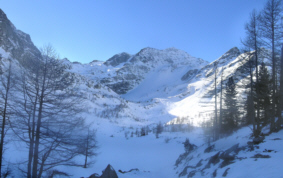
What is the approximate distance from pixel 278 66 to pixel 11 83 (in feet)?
58.2

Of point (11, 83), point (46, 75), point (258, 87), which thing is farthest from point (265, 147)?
point (11, 83)

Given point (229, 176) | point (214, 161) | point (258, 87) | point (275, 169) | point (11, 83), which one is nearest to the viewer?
point (275, 169)

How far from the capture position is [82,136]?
27.2 feet

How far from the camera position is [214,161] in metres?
12.2

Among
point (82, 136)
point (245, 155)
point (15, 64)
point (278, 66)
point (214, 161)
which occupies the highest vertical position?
point (278, 66)

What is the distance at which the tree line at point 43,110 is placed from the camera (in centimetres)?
758

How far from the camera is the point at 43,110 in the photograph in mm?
7969

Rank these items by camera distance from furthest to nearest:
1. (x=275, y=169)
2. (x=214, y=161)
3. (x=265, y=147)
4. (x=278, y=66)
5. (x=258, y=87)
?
1. (x=258, y=87)
2. (x=278, y=66)
3. (x=214, y=161)
4. (x=265, y=147)
5. (x=275, y=169)

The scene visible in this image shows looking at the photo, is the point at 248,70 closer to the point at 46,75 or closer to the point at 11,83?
the point at 46,75

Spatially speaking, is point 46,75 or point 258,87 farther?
point 258,87

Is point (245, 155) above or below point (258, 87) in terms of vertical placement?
below

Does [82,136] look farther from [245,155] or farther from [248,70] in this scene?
[248,70]

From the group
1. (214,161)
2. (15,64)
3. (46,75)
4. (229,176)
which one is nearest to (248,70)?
(214,161)

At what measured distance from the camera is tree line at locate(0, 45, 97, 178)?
7582 mm
